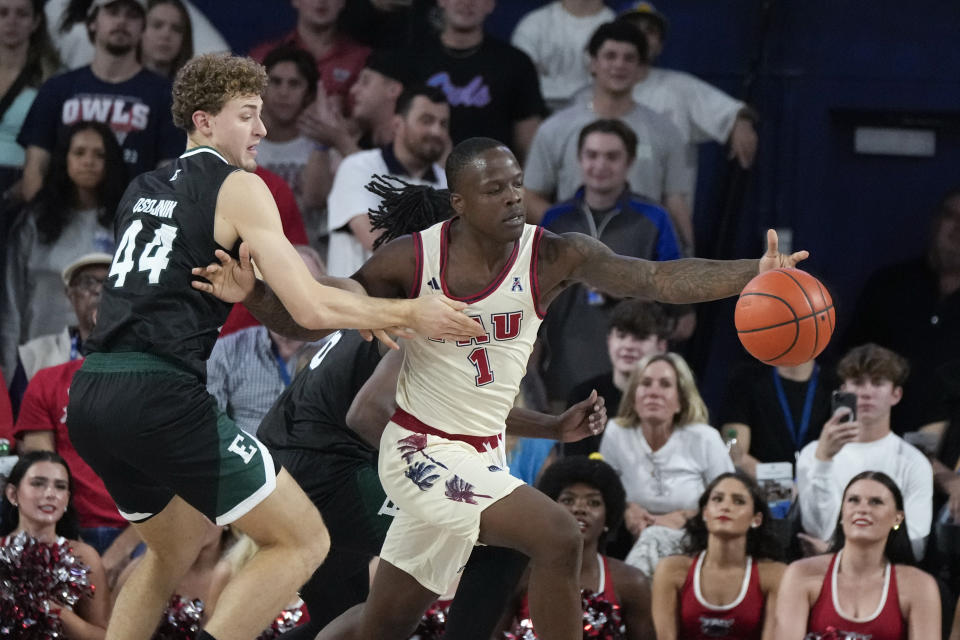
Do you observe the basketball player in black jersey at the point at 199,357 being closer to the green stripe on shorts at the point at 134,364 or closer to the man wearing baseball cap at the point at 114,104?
the green stripe on shorts at the point at 134,364

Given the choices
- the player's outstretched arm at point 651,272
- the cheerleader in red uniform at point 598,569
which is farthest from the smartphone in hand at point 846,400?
the player's outstretched arm at point 651,272

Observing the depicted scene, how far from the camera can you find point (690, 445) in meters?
7.22

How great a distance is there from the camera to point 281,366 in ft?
25.6

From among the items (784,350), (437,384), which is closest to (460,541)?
(437,384)

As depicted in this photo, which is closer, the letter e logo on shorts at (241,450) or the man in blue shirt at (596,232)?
the letter e logo on shorts at (241,450)

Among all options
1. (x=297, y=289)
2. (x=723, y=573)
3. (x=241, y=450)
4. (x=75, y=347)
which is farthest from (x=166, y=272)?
(x=75, y=347)

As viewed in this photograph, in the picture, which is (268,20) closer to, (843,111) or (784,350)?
(843,111)

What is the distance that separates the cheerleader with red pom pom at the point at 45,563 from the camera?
20.4 feet

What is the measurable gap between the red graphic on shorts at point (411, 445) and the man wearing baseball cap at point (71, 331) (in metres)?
3.07

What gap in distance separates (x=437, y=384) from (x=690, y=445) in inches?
108

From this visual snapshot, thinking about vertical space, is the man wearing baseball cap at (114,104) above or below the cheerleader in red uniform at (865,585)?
above

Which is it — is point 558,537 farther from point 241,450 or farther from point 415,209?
point 415,209

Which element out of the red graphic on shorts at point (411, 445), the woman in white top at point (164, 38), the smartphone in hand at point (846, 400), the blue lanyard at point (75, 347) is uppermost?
the woman in white top at point (164, 38)

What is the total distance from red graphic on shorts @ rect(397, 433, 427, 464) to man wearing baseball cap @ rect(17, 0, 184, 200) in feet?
14.1
